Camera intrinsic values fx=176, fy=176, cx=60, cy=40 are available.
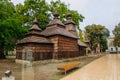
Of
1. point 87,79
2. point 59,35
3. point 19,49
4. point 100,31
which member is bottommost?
point 87,79

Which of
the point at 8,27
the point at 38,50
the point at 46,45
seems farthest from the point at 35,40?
the point at 8,27

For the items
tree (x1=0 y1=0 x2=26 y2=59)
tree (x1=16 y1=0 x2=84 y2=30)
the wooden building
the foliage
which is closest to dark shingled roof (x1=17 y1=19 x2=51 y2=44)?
the wooden building

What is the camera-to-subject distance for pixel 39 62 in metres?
24.9

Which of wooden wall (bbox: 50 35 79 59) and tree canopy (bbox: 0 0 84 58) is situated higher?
tree canopy (bbox: 0 0 84 58)

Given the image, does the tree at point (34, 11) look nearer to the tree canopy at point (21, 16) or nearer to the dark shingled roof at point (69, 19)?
the tree canopy at point (21, 16)

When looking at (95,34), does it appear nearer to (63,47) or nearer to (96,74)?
(63,47)

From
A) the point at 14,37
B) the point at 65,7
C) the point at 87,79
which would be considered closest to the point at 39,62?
the point at 14,37

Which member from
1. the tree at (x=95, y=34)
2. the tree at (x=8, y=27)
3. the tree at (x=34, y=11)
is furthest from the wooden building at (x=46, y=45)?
the tree at (x=95, y=34)

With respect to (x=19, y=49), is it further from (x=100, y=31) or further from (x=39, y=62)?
(x=100, y=31)

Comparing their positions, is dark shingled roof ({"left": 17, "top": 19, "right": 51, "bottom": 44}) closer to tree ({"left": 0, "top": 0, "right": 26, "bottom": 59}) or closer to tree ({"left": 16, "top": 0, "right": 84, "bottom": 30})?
tree ({"left": 0, "top": 0, "right": 26, "bottom": 59})

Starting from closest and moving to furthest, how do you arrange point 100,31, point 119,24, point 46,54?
point 46,54
point 119,24
point 100,31

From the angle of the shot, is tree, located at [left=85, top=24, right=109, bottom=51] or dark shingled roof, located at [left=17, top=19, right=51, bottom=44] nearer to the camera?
dark shingled roof, located at [left=17, top=19, right=51, bottom=44]

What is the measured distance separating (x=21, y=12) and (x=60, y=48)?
53.2 feet

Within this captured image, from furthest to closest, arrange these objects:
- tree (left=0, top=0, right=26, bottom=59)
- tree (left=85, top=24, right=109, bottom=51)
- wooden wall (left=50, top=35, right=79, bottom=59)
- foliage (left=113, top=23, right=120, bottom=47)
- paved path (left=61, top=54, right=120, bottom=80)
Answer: tree (left=85, top=24, right=109, bottom=51), foliage (left=113, top=23, right=120, bottom=47), tree (left=0, top=0, right=26, bottom=59), wooden wall (left=50, top=35, right=79, bottom=59), paved path (left=61, top=54, right=120, bottom=80)
